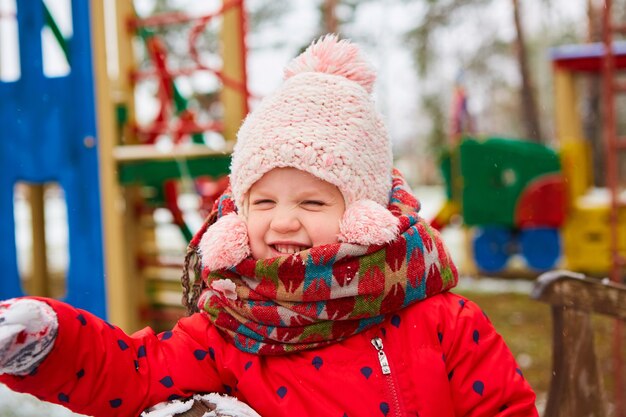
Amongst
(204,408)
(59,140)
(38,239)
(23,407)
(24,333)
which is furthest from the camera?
(38,239)

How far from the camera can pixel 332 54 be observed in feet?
5.67

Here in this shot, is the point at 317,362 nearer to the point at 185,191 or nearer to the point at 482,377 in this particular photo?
the point at 482,377

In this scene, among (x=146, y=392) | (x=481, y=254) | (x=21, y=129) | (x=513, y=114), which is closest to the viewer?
(x=146, y=392)

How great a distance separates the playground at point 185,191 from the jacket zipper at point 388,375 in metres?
0.70

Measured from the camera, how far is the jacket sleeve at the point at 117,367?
1.33m

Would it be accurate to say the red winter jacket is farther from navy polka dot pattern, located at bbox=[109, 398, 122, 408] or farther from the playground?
the playground

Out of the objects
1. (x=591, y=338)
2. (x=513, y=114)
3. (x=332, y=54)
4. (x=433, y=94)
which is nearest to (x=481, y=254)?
(x=591, y=338)

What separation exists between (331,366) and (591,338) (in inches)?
37.2

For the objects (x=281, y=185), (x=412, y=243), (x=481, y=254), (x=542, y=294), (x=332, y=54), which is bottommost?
(x=481, y=254)

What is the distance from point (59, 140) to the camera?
3768mm

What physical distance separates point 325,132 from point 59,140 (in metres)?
2.57

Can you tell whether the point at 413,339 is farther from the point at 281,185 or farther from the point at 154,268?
the point at 154,268

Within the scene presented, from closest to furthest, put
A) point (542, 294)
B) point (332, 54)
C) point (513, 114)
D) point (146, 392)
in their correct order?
point (146, 392) < point (332, 54) < point (542, 294) < point (513, 114)

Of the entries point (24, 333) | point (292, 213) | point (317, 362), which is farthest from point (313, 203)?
point (24, 333)
